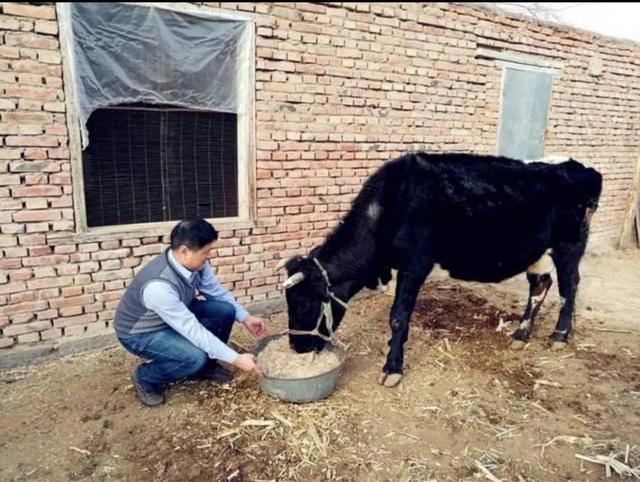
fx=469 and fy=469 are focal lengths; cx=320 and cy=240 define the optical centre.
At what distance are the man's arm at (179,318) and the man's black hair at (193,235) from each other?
317 mm

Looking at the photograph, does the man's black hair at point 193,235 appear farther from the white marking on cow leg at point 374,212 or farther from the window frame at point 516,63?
the window frame at point 516,63

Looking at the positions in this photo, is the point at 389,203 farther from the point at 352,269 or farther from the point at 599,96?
the point at 599,96

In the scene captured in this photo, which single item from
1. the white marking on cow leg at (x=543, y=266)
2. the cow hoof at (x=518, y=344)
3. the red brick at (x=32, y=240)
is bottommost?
the cow hoof at (x=518, y=344)

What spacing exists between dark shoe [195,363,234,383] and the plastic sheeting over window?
2.24 meters

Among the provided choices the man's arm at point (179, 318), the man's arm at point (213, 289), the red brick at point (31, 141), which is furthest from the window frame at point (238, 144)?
the man's arm at point (179, 318)

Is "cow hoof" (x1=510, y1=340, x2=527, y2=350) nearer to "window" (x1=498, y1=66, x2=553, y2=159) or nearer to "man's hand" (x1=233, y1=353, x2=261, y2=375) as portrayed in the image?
"man's hand" (x1=233, y1=353, x2=261, y2=375)

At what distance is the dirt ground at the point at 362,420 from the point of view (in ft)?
9.75

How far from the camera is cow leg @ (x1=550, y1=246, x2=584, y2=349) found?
15.9 ft

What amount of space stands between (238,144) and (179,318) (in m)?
2.47

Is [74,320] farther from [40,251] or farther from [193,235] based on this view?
[193,235]

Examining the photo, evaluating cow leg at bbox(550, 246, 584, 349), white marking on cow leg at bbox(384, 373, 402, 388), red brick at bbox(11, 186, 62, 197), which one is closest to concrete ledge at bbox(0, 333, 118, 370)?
red brick at bbox(11, 186, 62, 197)

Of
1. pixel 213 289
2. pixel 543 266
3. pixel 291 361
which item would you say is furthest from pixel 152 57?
pixel 543 266

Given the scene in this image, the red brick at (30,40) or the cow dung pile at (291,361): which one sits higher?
the red brick at (30,40)


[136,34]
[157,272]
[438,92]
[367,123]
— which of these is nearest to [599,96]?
[438,92]
